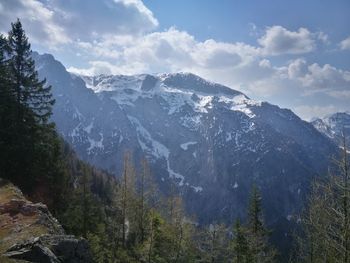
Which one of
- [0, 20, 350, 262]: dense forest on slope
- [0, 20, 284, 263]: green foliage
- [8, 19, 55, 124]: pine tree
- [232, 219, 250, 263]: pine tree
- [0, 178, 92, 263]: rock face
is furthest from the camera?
[232, 219, 250, 263]: pine tree

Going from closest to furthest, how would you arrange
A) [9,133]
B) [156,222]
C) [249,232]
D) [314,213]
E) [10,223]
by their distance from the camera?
[10,223], [314,213], [9,133], [156,222], [249,232]

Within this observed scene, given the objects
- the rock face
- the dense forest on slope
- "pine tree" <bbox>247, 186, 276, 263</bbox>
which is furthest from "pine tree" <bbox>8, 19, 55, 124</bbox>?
"pine tree" <bbox>247, 186, 276, 263</bbox>

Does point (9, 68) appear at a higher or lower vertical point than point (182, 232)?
higher

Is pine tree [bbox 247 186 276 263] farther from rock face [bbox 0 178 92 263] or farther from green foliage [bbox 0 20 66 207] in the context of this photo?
rock face [bbox 0 178 92 263]

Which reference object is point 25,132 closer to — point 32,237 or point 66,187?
point 66,187

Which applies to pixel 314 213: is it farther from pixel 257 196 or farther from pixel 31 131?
pixel 31 131

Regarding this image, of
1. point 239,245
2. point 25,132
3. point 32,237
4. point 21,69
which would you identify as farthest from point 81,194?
point 32,237

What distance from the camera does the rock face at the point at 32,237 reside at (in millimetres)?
20703

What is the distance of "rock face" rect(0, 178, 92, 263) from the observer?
20703 millimetres

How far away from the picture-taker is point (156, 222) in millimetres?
46312

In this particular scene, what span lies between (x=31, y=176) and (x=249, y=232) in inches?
1039

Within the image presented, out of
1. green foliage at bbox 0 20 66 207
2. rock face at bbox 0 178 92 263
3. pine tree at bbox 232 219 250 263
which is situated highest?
green foliage at bbox 0 20 66 207

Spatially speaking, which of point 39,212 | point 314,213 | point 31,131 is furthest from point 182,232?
point 39,212

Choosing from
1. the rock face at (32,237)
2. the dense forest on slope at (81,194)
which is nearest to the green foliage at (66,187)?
the dense forest on slope at (81,194)
